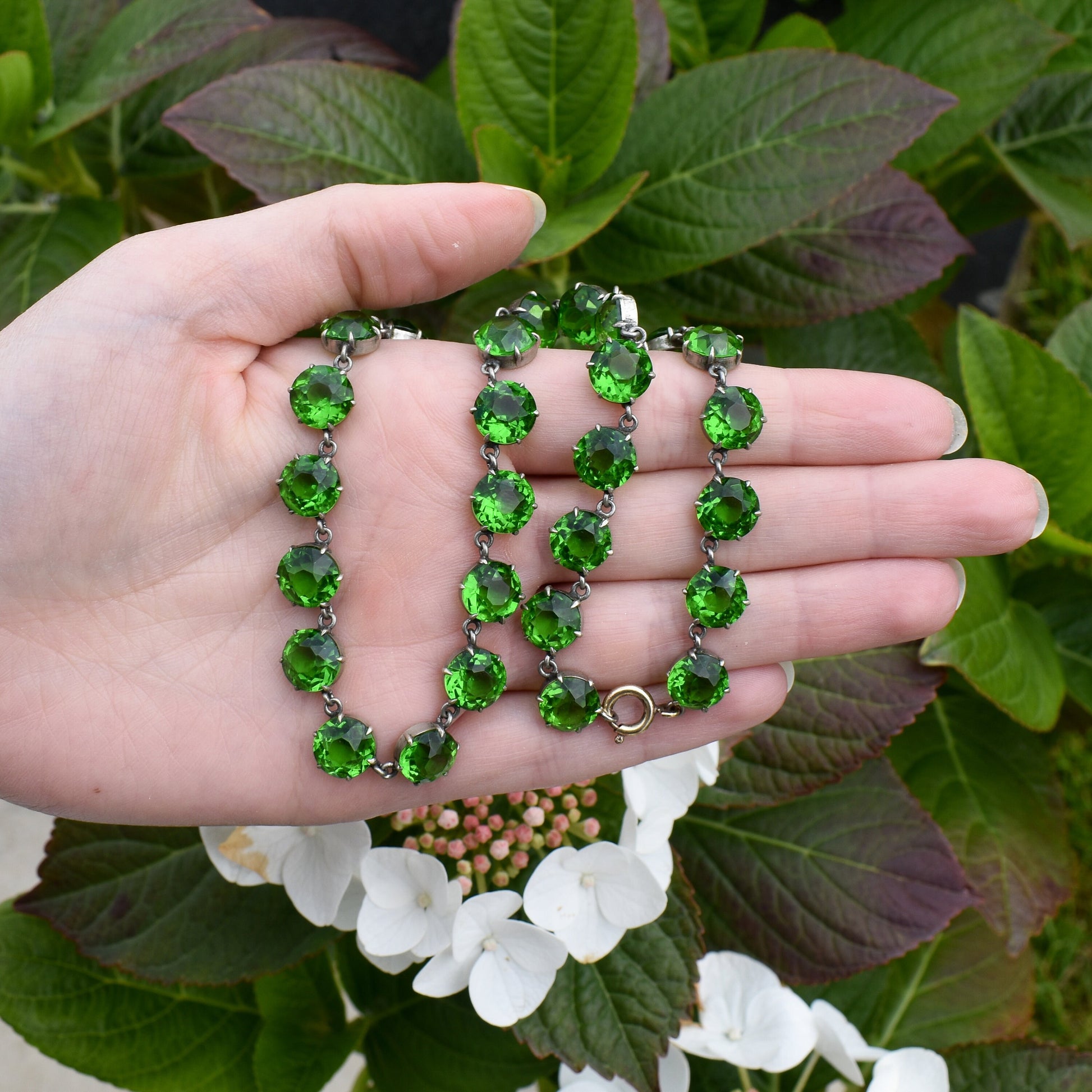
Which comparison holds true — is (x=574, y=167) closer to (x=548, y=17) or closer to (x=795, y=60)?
(x=548, y=17)

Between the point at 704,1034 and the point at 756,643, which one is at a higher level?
the point at 756,643

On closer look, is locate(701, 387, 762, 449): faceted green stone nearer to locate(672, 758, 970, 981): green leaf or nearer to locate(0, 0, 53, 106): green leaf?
locate(672, 758, 970, 981): green leaf

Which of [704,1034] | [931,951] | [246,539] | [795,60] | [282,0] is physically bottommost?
[931,951]

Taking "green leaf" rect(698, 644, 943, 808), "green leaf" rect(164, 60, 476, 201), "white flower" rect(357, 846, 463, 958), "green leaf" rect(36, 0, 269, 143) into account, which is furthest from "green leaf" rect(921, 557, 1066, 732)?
"green leaf" rect(36, 0, 269, 143)

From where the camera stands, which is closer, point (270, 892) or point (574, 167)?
point (270, 892)

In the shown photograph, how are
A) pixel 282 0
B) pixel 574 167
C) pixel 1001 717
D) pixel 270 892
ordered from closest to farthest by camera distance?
pixel 270 892, pixel 574 167, pixel 1001 717, pixel 282 0

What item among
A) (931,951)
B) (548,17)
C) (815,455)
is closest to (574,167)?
(548,17)
